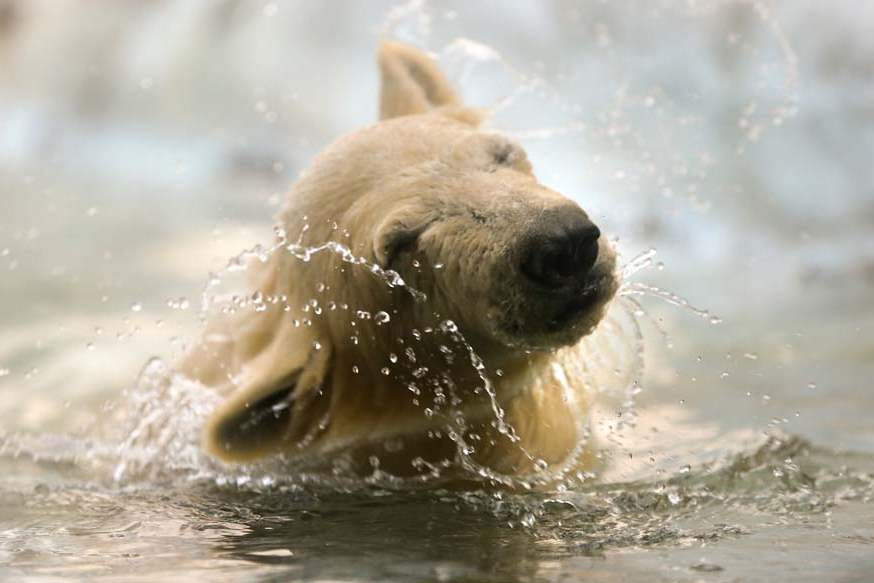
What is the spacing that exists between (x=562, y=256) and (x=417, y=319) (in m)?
0.69

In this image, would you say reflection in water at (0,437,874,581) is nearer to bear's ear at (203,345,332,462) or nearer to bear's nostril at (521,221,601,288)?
bear's ear at (203,345,332,462)

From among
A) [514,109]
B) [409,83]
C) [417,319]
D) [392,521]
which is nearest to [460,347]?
[417,319]

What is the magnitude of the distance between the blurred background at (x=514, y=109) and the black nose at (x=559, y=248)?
16.1ft

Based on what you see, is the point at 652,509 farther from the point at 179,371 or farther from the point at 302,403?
the point at 179,371

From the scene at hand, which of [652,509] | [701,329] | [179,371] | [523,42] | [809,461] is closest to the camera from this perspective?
[652,509]

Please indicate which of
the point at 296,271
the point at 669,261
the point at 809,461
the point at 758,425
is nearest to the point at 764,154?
the point at 669,261

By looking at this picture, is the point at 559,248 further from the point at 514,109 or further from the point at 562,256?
the point at 514,109

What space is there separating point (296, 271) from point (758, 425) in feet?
8.55

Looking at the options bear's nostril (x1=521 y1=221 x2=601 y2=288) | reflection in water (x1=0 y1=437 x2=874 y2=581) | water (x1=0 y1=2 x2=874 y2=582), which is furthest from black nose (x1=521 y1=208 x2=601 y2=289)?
reflection in water (x1=0 y1=437 x2=874 y2=581)

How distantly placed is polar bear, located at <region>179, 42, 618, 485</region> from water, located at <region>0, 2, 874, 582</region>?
7.2 inches

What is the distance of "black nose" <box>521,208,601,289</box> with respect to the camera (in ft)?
10.7

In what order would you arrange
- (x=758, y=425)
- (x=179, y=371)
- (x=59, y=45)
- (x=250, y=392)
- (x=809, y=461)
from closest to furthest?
(x=250, y=392) → (x=809, y=461) → (x=179, y=371) → (x=758, y=425) → (x=59, y=45)

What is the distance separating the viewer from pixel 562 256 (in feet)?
10.8

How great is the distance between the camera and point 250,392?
3863 mm
